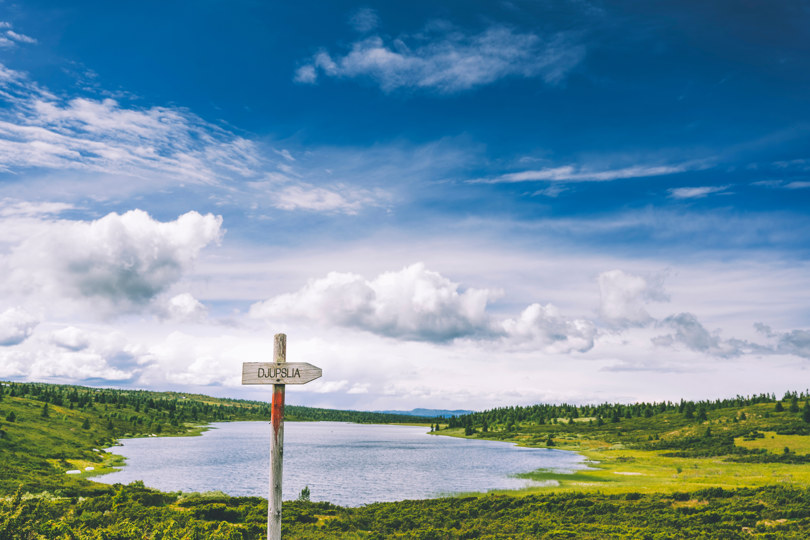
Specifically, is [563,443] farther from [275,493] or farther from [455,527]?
[275,493]

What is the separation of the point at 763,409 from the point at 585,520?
170521 mm

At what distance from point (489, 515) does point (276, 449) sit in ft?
100

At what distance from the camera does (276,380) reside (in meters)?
13.6

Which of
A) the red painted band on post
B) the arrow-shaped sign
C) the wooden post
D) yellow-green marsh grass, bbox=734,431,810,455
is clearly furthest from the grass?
the arrow-shaped sign

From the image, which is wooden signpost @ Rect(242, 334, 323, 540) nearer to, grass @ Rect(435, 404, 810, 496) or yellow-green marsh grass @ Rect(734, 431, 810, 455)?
grass @ Rect(435, 404, 810, 496)

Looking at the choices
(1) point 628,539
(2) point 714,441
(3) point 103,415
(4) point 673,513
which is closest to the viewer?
(1) point 628,539

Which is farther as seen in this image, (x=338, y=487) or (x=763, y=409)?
(x=763, y=409)

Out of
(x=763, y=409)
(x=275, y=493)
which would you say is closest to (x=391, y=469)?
(x=275, y=493)

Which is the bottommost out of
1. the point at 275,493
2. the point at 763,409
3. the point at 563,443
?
the point at 563,443

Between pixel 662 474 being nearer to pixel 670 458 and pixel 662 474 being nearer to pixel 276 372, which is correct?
pixel 670 458

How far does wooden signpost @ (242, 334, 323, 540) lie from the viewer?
13516 millimetres

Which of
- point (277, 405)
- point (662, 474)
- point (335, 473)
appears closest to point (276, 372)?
point (277, 405)

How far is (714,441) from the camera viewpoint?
12200 centimetres

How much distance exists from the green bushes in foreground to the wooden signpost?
34.1 ft
